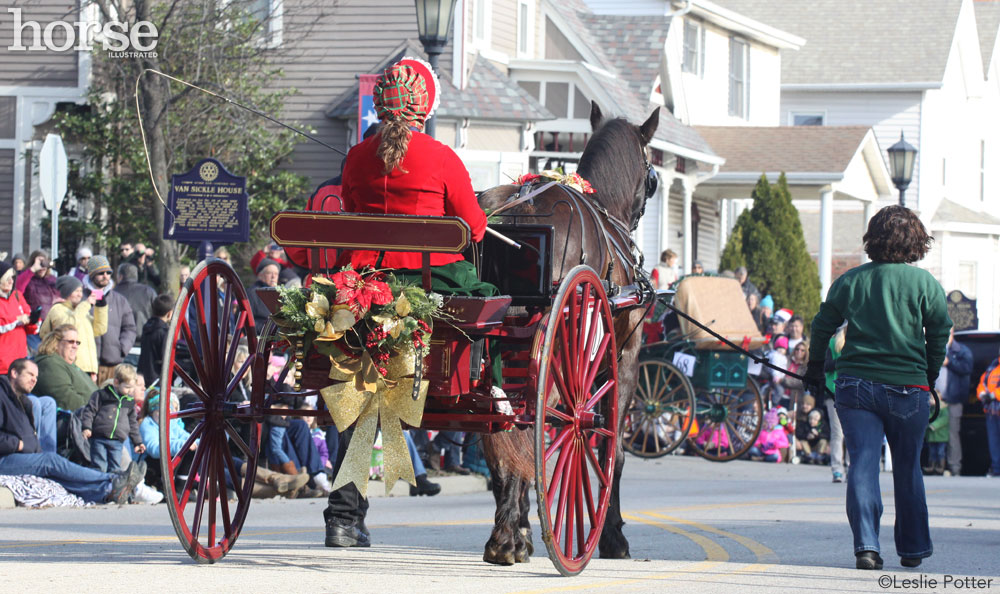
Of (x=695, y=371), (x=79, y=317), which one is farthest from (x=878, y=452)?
(x=695, y=371)

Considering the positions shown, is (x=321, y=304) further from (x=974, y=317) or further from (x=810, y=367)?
(x=974, y=317)

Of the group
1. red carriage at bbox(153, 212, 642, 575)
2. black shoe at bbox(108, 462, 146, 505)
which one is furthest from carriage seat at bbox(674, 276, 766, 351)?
red carriage at bbox(153, 212, 642, 575)

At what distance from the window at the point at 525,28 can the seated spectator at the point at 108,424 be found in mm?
15853

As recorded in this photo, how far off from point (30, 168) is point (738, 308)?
1280cm

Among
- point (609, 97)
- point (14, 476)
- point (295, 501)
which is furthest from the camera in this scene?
point (609, 97)

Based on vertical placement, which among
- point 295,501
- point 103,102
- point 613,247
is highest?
point 103,102

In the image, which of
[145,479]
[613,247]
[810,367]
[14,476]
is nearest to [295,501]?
[145,479]

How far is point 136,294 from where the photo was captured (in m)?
17.3

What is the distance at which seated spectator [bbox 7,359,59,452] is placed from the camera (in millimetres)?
12859

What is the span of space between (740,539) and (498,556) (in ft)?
8.80

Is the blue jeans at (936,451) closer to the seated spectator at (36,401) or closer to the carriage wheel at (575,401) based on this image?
the seated spectator at (36,401)

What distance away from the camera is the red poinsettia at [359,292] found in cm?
691

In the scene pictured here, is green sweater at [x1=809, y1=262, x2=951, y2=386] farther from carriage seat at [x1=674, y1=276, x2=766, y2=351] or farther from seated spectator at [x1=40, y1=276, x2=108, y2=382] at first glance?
carriage seat at [x1=674, y1=276, x2=766, y2=351]

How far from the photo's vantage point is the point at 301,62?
25.5 metres
